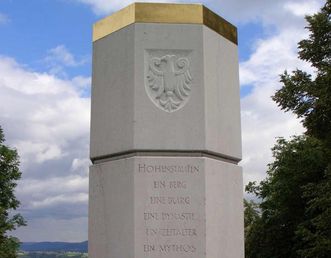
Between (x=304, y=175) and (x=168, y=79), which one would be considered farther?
(x=304, y=175)

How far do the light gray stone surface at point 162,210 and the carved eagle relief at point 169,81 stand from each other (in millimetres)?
711

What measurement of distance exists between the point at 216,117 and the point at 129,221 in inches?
66.9

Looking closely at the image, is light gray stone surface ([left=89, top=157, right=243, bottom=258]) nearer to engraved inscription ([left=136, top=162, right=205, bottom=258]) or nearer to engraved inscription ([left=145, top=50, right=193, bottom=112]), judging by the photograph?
engraved inscription ([left=136, top=162, right=205, bottom=258])

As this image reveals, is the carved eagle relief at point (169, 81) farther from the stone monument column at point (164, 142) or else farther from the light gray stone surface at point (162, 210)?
the light gray stone surface at point (162, 210)

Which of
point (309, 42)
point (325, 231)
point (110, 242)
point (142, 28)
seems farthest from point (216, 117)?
point (309, 42)

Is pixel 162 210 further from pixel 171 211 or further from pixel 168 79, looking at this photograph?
pixel 168 79

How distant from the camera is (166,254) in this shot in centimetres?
677

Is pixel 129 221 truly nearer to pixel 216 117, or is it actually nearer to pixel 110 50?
pixel 216 117

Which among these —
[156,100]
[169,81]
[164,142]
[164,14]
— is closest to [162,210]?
[164,142]

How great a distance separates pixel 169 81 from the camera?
7105 mm

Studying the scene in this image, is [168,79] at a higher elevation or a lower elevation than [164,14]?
lower

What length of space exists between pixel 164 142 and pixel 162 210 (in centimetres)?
82

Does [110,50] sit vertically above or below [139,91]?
A: above

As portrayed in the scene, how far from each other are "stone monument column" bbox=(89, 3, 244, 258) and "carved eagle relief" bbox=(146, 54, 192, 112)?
0.04ft
